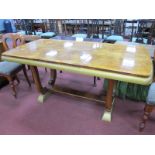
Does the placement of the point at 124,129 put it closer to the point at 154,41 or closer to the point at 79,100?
the point at 79,100

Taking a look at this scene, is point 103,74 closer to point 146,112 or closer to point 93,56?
point 93,56

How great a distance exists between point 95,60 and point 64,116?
91 centimetres

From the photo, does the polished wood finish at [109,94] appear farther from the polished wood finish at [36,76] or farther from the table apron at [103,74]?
the polished wood finish at [36,76]

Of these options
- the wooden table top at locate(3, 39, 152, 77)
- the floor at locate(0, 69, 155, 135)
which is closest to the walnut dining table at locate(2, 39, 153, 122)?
Result: the wooden table top at locate(3, 39, 152, 77)

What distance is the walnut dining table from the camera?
1.26 metres

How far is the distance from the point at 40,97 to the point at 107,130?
109cm

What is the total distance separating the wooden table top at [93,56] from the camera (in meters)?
1.31

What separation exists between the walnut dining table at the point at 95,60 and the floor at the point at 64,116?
6.9 inches

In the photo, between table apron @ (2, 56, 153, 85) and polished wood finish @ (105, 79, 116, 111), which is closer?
table apron @ (2, 56, 153, 85)

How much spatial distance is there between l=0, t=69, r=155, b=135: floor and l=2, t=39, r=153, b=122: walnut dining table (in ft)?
0.57

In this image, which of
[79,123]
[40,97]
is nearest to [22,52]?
[40,97]

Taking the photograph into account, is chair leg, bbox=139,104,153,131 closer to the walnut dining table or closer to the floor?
the floor

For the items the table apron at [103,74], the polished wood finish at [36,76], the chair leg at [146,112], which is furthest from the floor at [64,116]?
the table apron at [103,74]

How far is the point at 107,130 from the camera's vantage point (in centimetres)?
174
